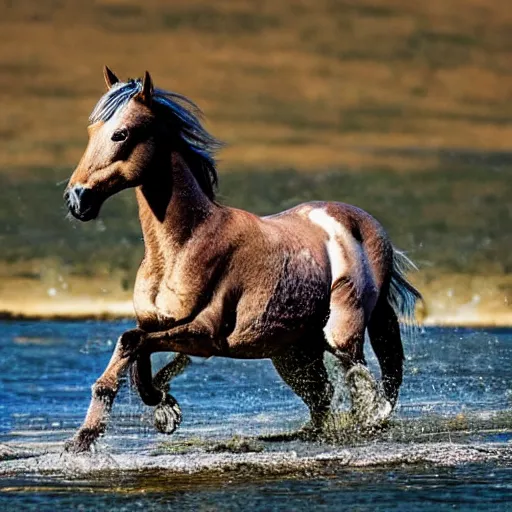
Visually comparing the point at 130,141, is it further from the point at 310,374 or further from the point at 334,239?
the point at 310,374

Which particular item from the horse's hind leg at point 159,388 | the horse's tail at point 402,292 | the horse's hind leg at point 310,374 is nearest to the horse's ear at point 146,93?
the horse's hind leg at point 159,388

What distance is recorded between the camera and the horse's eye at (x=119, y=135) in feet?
29.7

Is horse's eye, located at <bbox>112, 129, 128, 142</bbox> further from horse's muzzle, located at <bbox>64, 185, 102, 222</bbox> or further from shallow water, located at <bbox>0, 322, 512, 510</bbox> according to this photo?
shallow water, located at <bbox>0, 322, 512, 510</bbox>

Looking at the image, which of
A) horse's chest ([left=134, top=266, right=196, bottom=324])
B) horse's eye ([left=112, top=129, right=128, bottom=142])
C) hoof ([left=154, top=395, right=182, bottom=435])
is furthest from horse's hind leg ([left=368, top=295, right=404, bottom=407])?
horse's eye ([left=112, top=129, right=128, bottom=142])

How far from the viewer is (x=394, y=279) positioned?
11164 millimetres

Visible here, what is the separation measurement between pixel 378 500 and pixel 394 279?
3146mm

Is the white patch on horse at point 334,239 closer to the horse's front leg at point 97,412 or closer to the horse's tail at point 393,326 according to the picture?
the horse's tail at point 393,326

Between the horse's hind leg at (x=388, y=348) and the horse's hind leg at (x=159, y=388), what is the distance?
1830 millimetres

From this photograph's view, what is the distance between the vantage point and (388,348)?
1121cm

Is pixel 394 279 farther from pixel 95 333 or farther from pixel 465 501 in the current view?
pixel 95 333

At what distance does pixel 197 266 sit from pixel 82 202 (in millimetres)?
778

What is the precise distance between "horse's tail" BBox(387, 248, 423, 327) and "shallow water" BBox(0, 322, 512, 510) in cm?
73

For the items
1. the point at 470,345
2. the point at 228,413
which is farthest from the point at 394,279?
the point at 470,345

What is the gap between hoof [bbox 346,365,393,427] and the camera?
1029 centimetres
